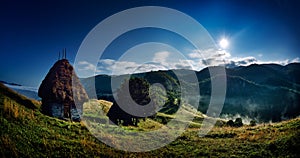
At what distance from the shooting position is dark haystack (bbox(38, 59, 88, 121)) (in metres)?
27.1

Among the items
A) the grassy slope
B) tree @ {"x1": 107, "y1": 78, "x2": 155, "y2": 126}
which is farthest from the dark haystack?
tree @ {"x1": 107, "y1": 78, "x2": 155, "y2": 126}

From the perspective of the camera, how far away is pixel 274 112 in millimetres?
151000

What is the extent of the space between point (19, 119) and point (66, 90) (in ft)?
36.9

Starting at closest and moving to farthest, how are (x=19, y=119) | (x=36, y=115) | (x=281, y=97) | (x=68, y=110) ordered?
(x=19, y=119) < (x=36, y=115) < (x=68, y=110) < (x=281, y=97)

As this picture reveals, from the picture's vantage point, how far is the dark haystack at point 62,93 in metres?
27.1

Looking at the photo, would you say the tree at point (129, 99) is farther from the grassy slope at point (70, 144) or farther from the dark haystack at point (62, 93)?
the grassy slope at point (70, 144)

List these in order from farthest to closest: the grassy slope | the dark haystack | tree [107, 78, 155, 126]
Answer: tree [107, 78, 155, 126], the dark haystack, the grassy slope

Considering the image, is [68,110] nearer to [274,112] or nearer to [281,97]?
[274,112]

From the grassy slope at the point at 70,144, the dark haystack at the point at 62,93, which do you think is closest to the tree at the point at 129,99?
the dark haystack at the point at 62,93

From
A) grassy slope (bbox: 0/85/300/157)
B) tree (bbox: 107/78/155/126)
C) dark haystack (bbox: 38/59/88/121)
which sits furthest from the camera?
tree (bbox: 107/78/155/126)

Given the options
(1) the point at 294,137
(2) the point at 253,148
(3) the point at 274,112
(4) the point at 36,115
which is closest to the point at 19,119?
(4) the point at 36,115

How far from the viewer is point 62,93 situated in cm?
2780

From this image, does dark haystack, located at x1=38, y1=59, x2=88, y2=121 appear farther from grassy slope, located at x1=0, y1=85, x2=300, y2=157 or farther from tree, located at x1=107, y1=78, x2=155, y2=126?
tree, located at x1=107, y1=78, x2=155, y2=126

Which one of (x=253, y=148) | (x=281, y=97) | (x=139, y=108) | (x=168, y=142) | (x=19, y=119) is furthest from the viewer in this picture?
(x=281, y=97)
